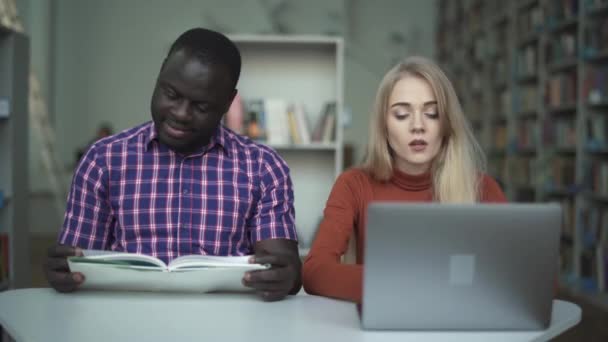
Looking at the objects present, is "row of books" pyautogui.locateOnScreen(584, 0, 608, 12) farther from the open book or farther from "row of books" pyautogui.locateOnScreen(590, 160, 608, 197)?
the open book

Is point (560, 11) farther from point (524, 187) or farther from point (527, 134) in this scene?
point (524, 187)

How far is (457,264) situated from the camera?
989 millimetres

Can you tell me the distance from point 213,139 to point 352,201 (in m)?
0.37

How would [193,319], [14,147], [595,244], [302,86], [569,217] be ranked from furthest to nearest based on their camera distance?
[569,217] → [595,244] → [302,86] → [14,147] → [193,319]

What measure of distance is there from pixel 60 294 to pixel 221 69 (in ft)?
1.84

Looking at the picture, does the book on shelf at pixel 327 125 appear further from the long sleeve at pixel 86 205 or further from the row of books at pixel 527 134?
the row of books at pixel 527 134

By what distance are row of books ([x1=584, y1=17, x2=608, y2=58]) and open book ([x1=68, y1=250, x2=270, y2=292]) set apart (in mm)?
3438

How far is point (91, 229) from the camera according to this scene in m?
1.53

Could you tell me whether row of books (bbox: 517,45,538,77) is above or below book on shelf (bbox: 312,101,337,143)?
above

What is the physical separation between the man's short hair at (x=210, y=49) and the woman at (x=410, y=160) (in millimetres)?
367

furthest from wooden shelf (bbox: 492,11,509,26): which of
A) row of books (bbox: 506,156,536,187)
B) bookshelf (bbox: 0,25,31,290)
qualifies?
bookshelf (bbox: 0,25,31,290)

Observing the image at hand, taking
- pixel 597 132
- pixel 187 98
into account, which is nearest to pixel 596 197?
pixel 597 132

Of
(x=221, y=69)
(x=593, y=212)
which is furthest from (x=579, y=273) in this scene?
(x=221, y=69)

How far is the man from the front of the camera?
147 cm
